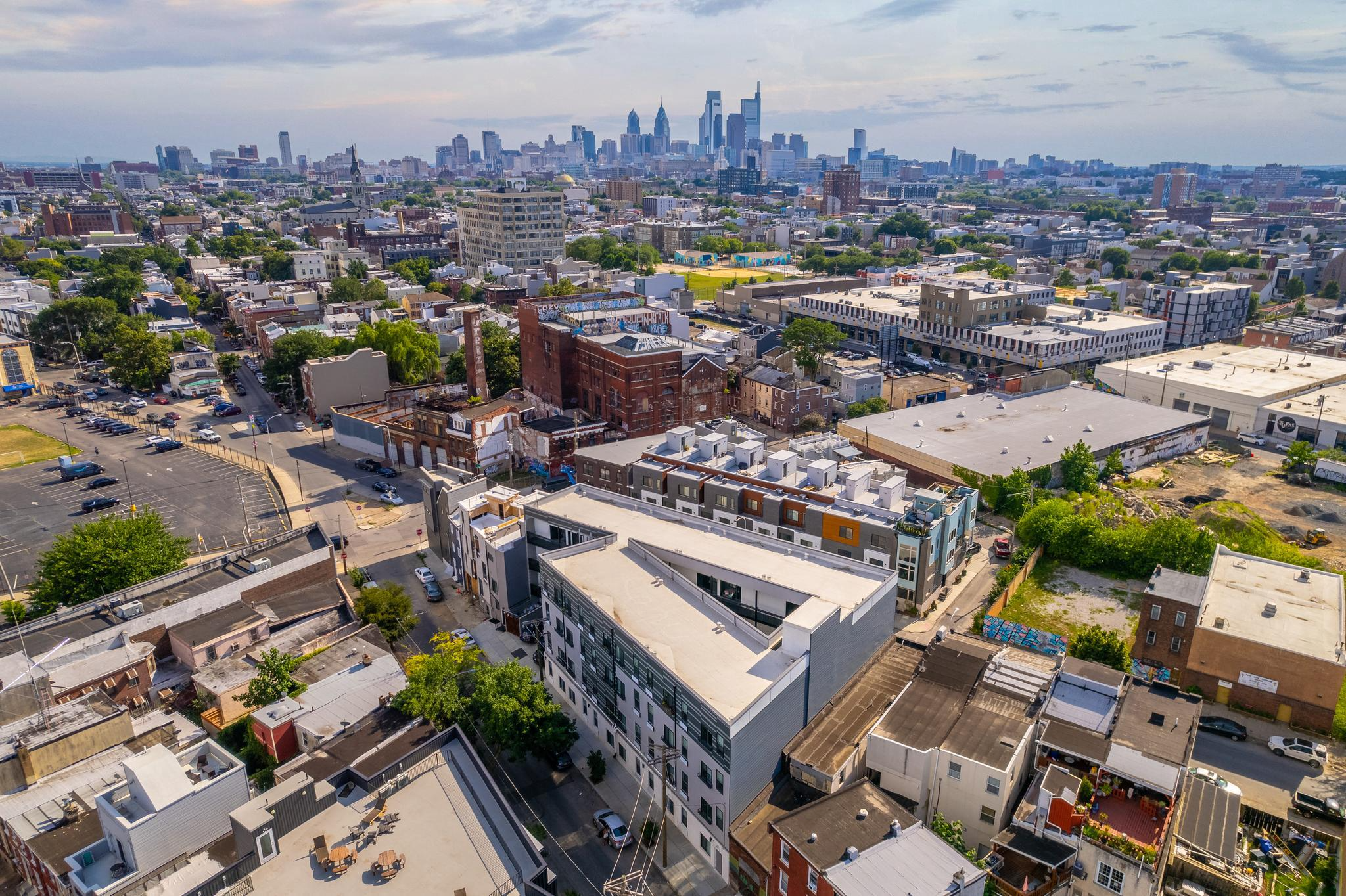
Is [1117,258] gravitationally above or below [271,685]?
above

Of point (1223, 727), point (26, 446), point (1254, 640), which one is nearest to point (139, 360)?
point (26, 446)

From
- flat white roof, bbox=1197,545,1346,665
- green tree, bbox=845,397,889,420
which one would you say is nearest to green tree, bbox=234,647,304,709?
flat white roof, bbox=1197,545,1346,665

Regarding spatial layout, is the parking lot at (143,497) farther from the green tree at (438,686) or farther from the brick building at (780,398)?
the brick building at (780,398)

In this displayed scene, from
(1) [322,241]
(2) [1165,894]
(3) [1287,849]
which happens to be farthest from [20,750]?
(1) [322,241]

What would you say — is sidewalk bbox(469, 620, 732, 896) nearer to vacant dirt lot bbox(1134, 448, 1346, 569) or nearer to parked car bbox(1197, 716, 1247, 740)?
parked car bbox(1197, 716, 1247, 740)

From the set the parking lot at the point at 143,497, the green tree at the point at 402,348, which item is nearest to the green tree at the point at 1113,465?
the parking lot at the point at 143,497

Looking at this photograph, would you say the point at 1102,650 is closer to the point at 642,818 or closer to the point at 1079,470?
the point at 642,818
